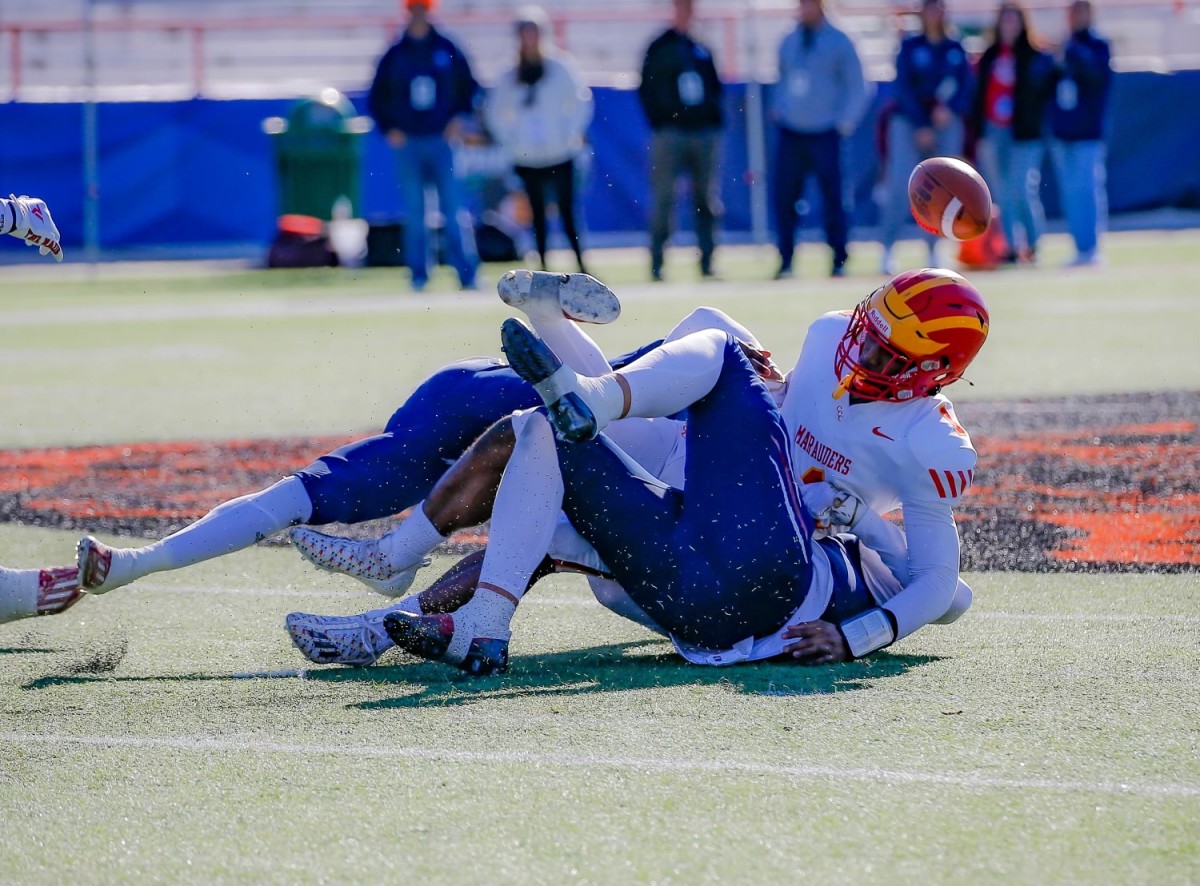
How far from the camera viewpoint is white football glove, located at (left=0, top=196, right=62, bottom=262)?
5176mm

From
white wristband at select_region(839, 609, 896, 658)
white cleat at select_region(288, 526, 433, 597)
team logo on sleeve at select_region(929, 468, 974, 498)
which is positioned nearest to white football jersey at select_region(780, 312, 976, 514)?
team logo on sleeve at select_region(929, 468, 974, 498)

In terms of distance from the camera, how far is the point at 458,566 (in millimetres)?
5070

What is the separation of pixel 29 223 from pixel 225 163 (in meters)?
17.6

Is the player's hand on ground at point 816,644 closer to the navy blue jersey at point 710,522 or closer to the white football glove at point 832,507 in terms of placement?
the navy blue jersey at point 710,522

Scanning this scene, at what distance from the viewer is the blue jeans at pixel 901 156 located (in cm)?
1712

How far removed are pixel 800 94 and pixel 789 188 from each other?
855 millimetres

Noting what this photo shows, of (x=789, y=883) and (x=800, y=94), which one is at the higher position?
(x=800, y=94)

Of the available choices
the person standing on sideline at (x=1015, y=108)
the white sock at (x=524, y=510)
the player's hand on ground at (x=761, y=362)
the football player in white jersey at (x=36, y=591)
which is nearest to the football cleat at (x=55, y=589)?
the football player in white jersey at (x=36, y=591)

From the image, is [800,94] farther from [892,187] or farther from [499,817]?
[499,817]

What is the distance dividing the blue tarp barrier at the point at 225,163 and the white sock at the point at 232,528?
17.0 m

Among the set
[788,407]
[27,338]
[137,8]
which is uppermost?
[137,8]

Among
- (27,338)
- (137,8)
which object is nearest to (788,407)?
(27,338)

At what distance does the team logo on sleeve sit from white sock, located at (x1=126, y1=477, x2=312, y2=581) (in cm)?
167

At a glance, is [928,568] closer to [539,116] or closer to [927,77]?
[539,116]
